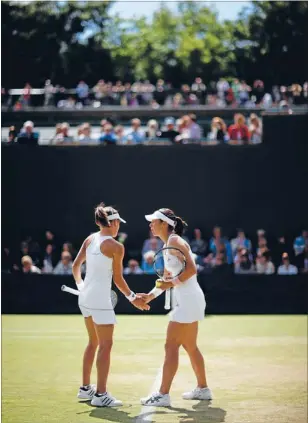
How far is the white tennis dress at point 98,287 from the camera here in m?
10.0

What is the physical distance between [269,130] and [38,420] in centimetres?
1650

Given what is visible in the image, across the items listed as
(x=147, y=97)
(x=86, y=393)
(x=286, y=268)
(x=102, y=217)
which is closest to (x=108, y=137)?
(x=147, y=97)

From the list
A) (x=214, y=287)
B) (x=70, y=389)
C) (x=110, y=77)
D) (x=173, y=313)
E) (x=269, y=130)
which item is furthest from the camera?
(x=110, y=77)

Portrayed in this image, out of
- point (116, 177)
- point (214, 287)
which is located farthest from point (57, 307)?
point (116, 177)

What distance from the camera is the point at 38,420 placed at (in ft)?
31.1

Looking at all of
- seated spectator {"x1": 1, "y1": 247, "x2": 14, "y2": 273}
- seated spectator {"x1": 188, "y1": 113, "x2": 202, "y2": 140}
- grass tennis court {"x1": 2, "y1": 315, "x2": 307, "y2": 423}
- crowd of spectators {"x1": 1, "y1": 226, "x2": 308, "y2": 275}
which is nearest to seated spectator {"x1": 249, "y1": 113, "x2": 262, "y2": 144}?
seated spectator {"x1": 188, "y1": 113, "x2": 202, "y2": 140}

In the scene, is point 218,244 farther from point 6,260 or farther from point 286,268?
point 6,260

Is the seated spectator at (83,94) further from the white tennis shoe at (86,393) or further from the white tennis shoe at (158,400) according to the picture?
the white tennis shoe at (158,400)

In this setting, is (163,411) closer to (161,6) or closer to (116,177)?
(116,177)

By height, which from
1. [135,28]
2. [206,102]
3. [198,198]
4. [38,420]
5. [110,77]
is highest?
[135,28]

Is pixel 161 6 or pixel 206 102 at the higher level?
pixel 161 6

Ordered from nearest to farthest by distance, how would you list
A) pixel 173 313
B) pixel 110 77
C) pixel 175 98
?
1. pixel 173 313
2. pixel 175 98
3. pixel 110 77

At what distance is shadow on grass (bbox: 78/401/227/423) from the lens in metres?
9.50

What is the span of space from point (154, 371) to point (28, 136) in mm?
13936
